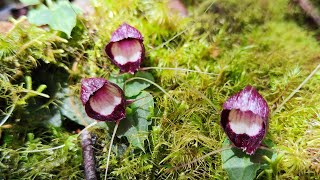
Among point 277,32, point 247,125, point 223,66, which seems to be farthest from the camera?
point 277,32

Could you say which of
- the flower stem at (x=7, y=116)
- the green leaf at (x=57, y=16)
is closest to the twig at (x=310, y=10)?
the green leaf at (x=57, y=16)

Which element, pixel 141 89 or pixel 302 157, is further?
pixel 141 89

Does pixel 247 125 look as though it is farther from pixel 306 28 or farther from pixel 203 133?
pixel 306 28

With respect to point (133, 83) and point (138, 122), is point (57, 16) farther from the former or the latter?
point (138, 122)

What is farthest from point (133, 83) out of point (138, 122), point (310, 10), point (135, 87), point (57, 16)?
point (310, 10)

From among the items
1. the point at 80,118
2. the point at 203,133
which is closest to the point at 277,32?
the point at 203,133

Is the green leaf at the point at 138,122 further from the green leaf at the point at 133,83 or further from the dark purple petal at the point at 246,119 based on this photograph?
the dark purple petal at the point at 246,119
